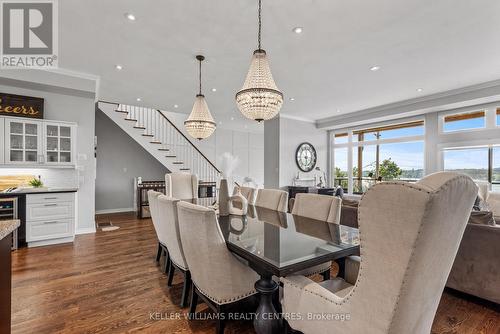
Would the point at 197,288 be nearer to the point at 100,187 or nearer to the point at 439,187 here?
the point at 439,187

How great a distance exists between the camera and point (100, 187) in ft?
21.5

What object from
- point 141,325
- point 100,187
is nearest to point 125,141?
point 100,187

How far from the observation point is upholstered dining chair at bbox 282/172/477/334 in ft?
2.60

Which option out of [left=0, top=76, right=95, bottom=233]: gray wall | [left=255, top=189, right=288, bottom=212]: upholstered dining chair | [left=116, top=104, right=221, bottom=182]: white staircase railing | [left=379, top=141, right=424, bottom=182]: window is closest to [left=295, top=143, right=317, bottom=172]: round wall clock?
[left=379, top=141, right=424, bottom=182]: window

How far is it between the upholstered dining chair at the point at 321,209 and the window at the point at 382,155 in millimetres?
4261

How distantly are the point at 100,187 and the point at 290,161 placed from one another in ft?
17.7

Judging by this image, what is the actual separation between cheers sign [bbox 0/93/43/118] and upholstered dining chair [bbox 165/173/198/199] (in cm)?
241

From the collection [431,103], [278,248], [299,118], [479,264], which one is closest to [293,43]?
[278,248]

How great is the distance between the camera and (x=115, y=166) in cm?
677

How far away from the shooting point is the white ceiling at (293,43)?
2355 mm

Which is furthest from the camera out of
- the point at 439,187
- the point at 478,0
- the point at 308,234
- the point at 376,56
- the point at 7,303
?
the point at 376,56

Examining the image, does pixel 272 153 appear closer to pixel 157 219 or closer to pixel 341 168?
pixel 341 168

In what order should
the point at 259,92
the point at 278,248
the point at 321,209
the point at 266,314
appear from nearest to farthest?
the point at 266,314, the point at 278,248, the point at 259,92, the point at 321,209
